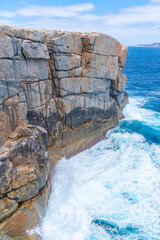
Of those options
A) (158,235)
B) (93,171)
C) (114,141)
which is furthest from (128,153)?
(158,235)

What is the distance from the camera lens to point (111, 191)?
923 inches

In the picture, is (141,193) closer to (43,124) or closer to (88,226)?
(88,226)

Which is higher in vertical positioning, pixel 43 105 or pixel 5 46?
pixel 5 46

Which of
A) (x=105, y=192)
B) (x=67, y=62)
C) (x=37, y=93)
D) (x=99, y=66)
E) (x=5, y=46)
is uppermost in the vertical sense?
(x=5, y=46)

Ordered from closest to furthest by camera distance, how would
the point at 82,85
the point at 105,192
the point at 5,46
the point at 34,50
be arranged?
the point at 5,46
the point at 34,50
the point at 105,192
the point at 82,85

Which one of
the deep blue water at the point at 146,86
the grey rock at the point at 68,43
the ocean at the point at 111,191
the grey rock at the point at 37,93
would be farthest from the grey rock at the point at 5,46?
the deep blue water at the point at 146,86

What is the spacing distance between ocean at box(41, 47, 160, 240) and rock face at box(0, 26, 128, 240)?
6.13 ft

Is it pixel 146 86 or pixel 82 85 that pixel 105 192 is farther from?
pixel 146 86

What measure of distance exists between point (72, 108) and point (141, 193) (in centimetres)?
1392

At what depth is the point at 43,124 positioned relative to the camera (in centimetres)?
2469

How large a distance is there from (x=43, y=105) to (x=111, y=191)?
13.2 meters

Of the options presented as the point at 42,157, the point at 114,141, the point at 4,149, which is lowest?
the point at 114,141

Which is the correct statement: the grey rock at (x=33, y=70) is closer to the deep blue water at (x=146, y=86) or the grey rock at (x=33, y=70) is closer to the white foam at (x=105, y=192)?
the white foam at (x=105, y=192)

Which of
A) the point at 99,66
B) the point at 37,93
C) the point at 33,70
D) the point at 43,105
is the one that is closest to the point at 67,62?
the point at 33,70
